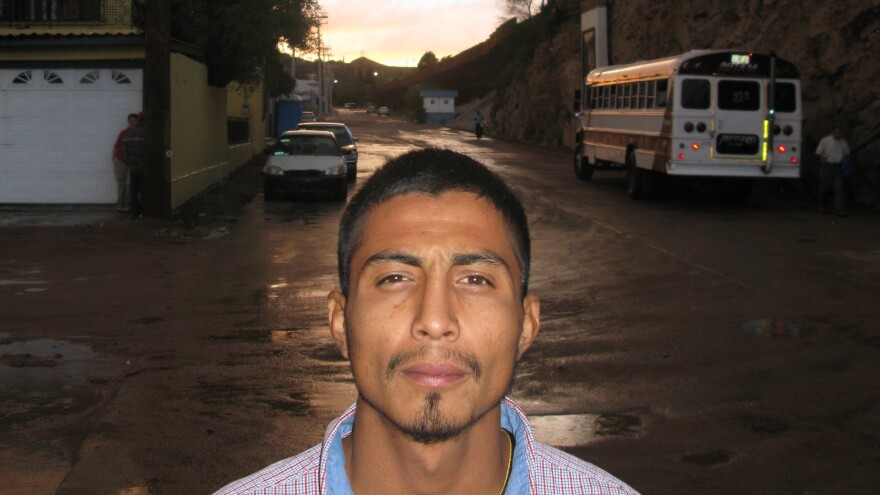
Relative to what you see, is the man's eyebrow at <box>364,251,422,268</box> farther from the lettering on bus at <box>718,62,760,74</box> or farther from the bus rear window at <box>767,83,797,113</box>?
the bus rear window at <box>767,83,797,113</box>

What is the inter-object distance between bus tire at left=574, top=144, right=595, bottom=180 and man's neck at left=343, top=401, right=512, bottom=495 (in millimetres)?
26489

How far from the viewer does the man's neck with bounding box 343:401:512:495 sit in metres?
2.01

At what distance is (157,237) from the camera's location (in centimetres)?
1593

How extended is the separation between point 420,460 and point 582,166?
27107mm

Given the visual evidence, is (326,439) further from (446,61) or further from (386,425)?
(446,61)

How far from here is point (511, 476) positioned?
82.9 inches

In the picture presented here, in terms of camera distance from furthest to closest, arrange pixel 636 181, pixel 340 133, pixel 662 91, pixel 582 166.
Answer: pixel 340 133 < pixel 582 166 < pixel 636 181 < pixel 662 91

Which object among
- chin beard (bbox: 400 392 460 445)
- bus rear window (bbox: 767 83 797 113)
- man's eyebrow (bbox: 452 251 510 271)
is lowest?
chin beard (bbox: 400 392 460 445)

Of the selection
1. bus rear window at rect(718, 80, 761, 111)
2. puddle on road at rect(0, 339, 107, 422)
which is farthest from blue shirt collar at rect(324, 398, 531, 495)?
bus rear window at rect(718, 80, 761, 111)

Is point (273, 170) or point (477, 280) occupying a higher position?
point (273, 170)

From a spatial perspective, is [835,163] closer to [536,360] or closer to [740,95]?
[740,95]

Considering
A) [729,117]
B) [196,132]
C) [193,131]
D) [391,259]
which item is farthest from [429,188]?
[196,132]

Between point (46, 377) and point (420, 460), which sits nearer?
point (420, 460)

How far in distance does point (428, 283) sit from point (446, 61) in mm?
108460
